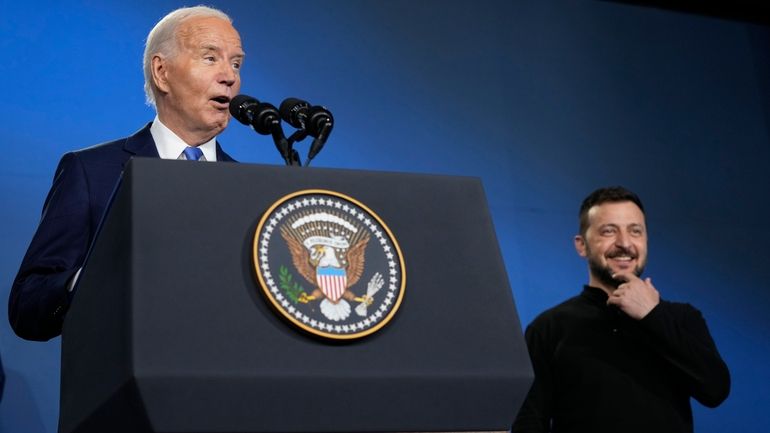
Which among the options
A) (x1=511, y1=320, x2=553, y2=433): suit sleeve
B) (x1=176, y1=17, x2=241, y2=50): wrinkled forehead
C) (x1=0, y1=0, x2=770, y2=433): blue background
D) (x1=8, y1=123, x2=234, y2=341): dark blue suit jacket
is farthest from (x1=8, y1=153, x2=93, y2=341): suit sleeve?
(x1=511, y1=320, x2=553, y2=433): suit sleeve

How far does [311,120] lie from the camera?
147 cm

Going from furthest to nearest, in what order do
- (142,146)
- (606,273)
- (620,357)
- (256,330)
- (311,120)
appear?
(606,273), (620,357), (142,146), (311,120), (256,330)

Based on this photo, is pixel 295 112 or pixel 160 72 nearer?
pixel 295 112

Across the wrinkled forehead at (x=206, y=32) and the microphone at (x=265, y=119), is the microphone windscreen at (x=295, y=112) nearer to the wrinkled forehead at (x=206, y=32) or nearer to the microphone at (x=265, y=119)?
the microphone at (x=265, y=119)

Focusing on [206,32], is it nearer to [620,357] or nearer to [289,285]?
[289,285]

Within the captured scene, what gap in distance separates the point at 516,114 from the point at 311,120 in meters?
2.13

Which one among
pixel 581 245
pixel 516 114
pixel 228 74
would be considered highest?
pixel 516 114

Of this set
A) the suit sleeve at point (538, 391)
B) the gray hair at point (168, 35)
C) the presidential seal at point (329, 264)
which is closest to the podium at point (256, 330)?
the presidential seal at point (329, 264)

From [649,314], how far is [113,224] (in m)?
1.84

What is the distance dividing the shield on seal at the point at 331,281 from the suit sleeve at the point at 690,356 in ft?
5.68

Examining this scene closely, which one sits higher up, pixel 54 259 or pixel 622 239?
pixel 622 239

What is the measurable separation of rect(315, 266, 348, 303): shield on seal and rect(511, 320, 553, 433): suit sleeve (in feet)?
5.23

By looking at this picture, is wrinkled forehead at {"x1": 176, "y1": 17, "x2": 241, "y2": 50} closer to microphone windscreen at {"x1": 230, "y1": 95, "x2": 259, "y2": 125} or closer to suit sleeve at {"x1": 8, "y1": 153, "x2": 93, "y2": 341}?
suit sleeve at {"x1": 8, "y1": 153, "x2": 93, "y2": 341}

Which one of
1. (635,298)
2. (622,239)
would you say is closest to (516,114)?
(622,239)
